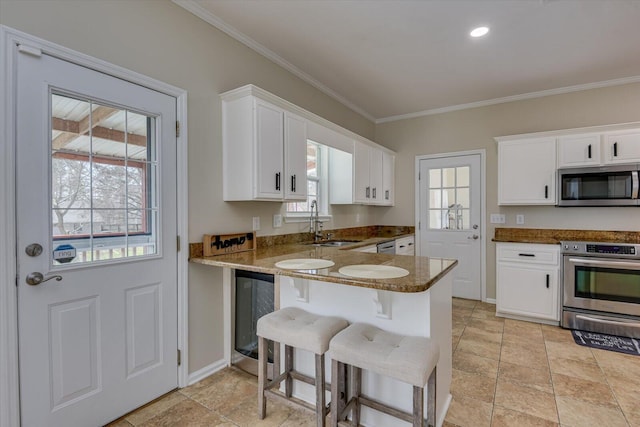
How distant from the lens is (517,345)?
2.88 meters

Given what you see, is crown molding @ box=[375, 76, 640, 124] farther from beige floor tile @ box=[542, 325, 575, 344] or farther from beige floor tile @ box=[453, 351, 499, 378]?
beige floor tile @ box=[453, 351, 499, 378]

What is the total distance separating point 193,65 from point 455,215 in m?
3.75

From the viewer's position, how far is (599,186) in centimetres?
333

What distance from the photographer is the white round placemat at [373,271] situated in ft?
5.09

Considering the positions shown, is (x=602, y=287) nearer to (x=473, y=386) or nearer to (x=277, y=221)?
(x=473, y=386)

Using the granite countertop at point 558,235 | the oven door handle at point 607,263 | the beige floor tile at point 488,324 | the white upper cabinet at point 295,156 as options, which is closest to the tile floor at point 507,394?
the beige floor tile at point 488,324

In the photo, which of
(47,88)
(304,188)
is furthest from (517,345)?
(47,88)

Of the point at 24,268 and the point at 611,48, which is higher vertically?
the point at 611,48

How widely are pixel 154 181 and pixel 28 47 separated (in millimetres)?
858

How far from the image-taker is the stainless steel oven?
2971mm

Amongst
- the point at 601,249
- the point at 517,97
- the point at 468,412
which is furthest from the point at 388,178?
the point at 468,412

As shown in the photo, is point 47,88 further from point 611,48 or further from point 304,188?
point 611,48

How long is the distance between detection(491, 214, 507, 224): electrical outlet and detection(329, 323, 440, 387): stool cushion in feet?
10.4

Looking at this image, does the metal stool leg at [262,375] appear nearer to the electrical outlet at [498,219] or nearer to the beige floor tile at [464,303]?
the beige floor tile at [464,303]
